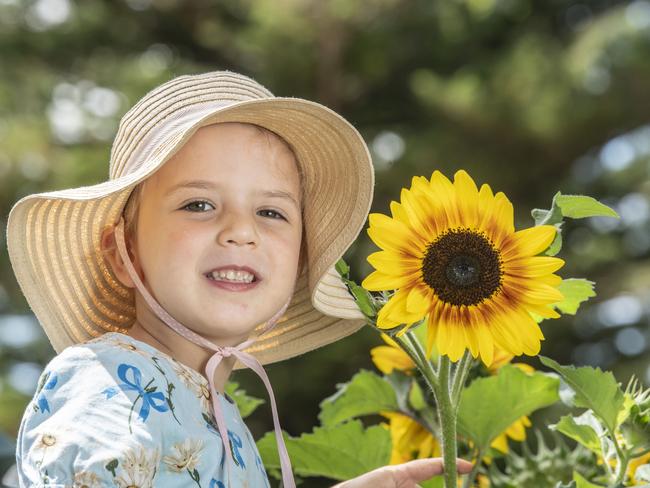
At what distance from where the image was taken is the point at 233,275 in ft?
3.08

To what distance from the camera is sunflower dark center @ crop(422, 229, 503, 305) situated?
2.74 ft

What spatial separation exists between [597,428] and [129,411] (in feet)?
1.37

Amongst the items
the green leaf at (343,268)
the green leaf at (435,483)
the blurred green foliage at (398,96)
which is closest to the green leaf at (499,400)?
the green leaf at (435,483)

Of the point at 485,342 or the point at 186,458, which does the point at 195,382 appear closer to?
the point at 186,458

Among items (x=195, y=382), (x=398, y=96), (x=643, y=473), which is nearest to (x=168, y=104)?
(x=195, y=382)

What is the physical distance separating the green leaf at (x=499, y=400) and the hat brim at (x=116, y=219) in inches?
4.9

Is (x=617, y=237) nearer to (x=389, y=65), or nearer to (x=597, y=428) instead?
(x=389, y=65)

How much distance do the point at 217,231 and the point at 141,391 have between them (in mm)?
172

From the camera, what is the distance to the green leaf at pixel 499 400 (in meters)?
1.00

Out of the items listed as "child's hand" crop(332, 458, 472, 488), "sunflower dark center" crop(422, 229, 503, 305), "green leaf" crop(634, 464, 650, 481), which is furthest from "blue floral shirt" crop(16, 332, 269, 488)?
"green leaf" crop(634, 464, 650, 481)

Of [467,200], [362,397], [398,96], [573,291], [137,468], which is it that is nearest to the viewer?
[137,468]

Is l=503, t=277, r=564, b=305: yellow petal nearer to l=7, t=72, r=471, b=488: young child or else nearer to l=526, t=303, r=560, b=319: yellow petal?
l=526, t=303, r=560, b=319: yellow petal

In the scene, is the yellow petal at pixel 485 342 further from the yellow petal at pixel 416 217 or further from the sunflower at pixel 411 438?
the sunflower at pixel 411 438

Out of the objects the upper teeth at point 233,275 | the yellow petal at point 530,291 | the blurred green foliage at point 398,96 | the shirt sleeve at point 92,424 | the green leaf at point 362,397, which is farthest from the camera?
the blurred green foliage at point 398,96
